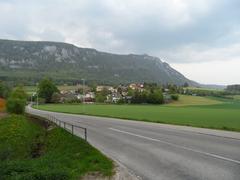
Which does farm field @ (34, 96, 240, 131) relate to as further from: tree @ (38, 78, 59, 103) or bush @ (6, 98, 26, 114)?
tree @ (38, 78, 59, 103)

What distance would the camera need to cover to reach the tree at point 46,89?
15000cm

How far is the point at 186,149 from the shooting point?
57.2 ft

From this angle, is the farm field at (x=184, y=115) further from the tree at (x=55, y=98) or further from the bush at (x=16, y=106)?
the tree at (x=55, y=98)

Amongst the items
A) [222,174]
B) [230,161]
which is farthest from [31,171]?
[230,161]

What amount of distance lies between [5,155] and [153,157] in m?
6.52

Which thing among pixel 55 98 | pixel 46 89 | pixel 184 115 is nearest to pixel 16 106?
pixel 184 115

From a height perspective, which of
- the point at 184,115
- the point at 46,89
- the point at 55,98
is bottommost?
the point at 184,115

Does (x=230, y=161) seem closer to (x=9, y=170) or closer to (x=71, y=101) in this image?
(x=9, y=170)

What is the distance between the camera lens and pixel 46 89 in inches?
5999

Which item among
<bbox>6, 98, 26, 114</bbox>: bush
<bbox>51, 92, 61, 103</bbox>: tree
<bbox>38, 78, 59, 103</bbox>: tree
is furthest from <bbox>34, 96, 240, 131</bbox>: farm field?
<bbox>51, 92, 61, 103</bbox>: tree

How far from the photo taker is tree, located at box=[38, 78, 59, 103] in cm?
15000

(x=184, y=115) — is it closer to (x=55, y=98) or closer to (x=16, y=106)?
(x=16, y=106)

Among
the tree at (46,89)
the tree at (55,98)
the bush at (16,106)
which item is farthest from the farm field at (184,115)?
the tree at (55,98)

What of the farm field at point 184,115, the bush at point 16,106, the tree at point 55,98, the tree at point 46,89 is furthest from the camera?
the tree at point 55,98
